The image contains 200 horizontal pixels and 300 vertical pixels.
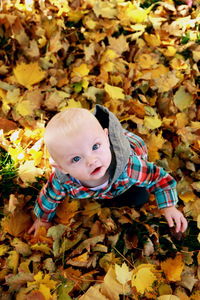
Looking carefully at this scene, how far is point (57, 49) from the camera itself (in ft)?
8.00

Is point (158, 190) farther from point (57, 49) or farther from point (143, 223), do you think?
point (57, 49)

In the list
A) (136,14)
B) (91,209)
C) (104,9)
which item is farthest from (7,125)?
(136,14)

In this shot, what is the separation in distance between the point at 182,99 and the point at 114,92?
1.50 feet

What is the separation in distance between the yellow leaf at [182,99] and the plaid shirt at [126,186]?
0.64m

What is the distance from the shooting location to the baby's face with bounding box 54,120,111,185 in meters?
1.35

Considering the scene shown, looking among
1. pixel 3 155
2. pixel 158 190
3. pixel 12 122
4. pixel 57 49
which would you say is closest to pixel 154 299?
pixel 158 190

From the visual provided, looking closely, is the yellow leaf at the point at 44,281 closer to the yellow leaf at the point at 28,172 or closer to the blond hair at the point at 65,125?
the yellow leaf at the point at 28,172

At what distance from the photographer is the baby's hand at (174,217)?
5.94 feet

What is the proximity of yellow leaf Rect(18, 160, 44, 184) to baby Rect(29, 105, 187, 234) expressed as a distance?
0.62ft

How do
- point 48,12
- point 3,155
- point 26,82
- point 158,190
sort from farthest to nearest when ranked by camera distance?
point 48,12 < point 26,82 < point 3,155 < point 158,190

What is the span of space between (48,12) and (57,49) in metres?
0.38

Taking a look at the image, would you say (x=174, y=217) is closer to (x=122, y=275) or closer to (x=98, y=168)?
(x=122, y=275)

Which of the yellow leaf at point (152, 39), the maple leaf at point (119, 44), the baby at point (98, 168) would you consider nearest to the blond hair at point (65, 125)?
the baby at point (98, 168)

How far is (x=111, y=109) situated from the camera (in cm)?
226
